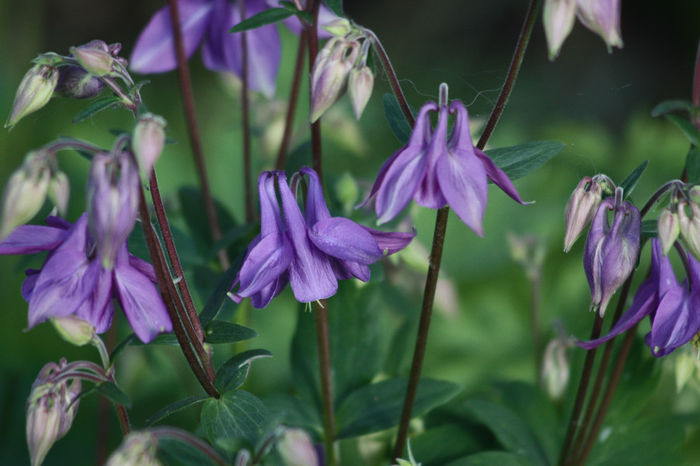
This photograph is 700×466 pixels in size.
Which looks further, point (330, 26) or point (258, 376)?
point (258, 376)

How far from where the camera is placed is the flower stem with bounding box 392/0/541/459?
101 centimetres

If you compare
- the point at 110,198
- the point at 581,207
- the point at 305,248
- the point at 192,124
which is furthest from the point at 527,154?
the point at 192,124

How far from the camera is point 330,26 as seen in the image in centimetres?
105

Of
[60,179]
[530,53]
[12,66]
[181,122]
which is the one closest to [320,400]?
[60,179]

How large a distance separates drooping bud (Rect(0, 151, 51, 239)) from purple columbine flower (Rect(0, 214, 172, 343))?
0.10m

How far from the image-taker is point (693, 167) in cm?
111

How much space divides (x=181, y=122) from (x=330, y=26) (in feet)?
6.17

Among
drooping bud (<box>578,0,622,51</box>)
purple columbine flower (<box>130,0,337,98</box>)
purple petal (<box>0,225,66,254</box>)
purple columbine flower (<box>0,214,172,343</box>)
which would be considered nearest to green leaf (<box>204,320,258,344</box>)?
purple columbine flower (<box>0,214,172,343</box>)

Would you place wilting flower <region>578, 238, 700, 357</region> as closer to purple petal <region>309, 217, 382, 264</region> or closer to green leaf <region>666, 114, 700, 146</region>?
green leaf <region>666, 114, 700, 146</region>

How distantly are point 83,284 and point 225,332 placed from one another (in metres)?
0.23

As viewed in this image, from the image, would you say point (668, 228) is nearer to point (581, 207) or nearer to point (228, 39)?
point (581, 207)

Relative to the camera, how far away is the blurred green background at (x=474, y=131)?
183 cm

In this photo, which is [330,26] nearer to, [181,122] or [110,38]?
[181,122]

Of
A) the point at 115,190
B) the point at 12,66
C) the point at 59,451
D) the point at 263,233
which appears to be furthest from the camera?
the point at 12,66
